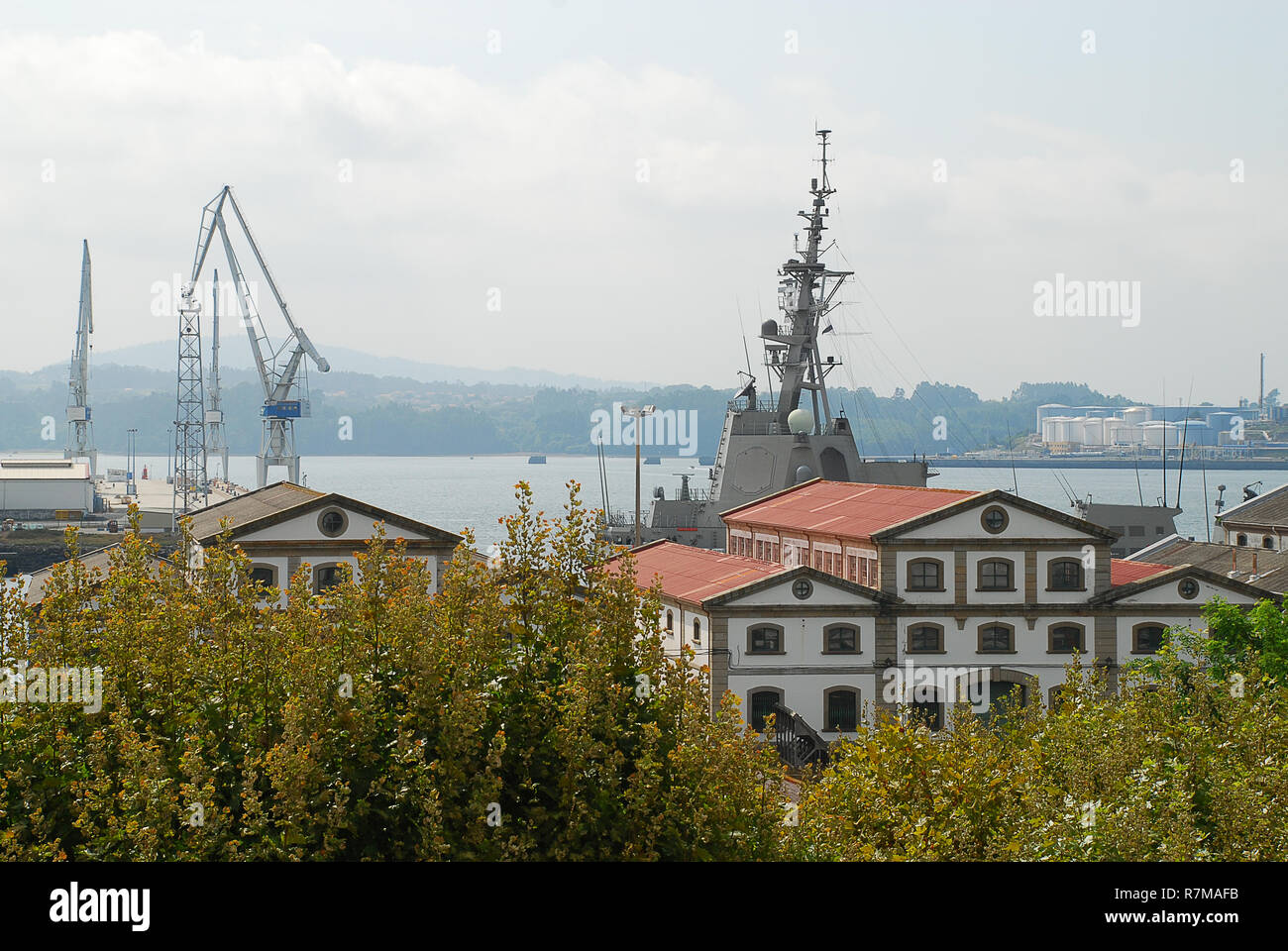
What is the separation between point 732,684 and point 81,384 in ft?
563

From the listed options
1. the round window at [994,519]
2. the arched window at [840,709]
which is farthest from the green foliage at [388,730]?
the round window at [994,519]

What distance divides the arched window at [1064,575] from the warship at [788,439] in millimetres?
27547

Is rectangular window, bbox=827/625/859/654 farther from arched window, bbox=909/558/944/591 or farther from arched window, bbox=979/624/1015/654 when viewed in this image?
arched window, bbox=979/624/1015/654

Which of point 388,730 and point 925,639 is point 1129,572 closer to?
point 925,639

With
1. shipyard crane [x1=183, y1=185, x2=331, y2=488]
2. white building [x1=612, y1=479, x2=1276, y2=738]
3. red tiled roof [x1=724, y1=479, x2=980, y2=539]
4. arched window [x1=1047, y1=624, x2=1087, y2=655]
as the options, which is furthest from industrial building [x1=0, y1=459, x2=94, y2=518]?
arched window [x1=1047, y1=624, x2=1087, y2=655]

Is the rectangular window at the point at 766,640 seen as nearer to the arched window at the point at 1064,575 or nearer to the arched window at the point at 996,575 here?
the arched window at the point at 996,575

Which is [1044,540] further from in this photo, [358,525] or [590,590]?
[590,590]

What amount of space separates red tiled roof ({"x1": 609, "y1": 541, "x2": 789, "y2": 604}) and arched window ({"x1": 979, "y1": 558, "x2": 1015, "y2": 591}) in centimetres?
635

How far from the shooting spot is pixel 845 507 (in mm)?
46219

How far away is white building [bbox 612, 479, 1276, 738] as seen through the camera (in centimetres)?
3909

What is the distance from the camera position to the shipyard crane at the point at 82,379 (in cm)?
17900

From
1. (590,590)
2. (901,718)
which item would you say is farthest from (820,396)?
(590,590)

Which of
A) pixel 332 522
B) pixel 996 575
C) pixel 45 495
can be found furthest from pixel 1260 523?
pixel 45 495

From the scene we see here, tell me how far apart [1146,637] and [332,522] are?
25870 millimetres
